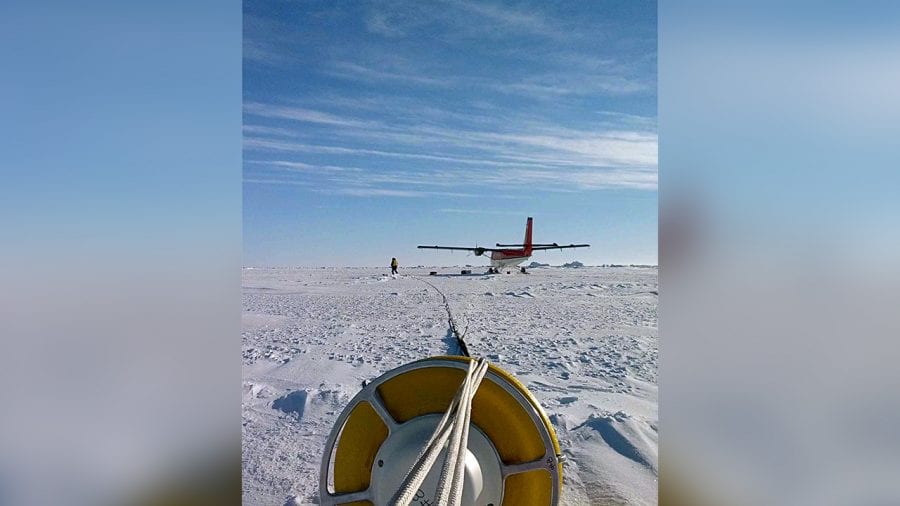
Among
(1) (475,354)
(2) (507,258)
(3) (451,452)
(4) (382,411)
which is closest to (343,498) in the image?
(4) (382,411)

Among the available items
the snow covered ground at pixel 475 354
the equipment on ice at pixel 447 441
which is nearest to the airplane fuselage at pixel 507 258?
the snow covered ground at pixel 475 354

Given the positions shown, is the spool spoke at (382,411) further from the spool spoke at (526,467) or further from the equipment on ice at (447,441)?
the spool spoke at (526,467)

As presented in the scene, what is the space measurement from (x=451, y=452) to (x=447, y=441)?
0.08 m

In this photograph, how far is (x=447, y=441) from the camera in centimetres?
88

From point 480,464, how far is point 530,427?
0.41 ft

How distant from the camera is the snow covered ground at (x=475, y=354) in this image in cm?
187

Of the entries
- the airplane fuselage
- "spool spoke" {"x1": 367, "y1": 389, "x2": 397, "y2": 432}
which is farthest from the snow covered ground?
the airplane fuselage

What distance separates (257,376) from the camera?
2992 mm

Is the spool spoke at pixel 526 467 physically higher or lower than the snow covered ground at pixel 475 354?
higher

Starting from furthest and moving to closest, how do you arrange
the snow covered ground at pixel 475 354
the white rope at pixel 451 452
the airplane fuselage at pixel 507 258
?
the airplane fuselage at pixel 507 258
the snow covered ground at pixel 475 354
the white rope at pixel 451 452

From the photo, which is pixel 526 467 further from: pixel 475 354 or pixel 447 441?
pixel 475 354

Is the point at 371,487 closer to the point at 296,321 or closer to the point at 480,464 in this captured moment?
the point at 480,464
